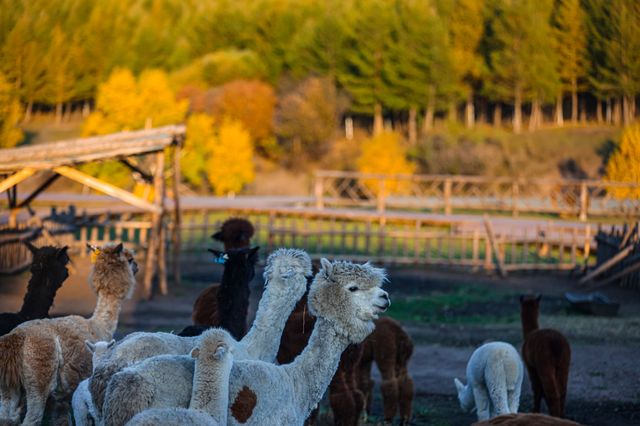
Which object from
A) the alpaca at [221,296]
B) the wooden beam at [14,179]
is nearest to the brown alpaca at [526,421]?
the alpaca at [221,296]

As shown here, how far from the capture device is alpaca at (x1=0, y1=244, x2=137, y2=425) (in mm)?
7703

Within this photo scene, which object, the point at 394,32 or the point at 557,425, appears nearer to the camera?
the point at 557,425

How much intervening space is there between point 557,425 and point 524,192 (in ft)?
146

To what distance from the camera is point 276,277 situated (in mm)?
6402

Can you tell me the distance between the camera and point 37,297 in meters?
8.63

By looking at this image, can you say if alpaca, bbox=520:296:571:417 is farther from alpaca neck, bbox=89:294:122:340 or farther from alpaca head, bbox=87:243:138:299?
alpaca neck, bbox=89:294:122:340

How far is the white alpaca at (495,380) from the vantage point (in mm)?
9578

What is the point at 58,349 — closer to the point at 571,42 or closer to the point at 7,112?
the point at 7,112

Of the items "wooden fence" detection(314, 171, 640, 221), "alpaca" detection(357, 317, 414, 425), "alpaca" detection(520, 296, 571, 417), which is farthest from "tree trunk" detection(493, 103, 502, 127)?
"alpaca" detection(520, 296, 571, 417)

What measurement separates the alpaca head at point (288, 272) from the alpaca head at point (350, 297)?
0.60 meters

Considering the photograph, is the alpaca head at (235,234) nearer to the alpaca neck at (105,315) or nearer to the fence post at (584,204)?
the alpaca neck at (105,315)

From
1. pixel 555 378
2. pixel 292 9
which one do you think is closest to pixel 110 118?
pixel 292 9

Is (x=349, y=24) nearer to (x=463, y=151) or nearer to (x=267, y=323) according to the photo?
(x=463, y=151)

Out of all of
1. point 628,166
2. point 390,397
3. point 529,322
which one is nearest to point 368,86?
point 628,166
